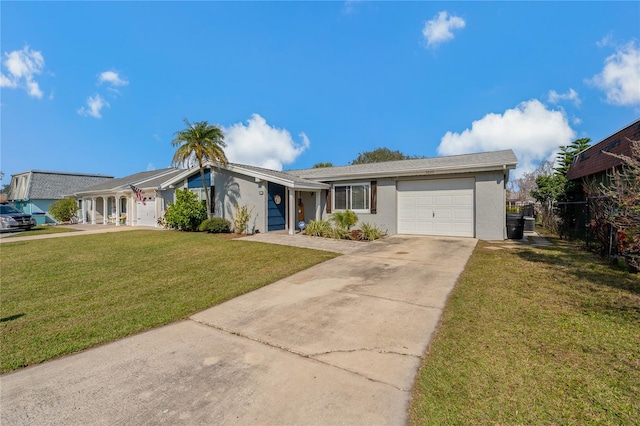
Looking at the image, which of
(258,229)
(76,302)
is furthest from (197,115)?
(76,302)

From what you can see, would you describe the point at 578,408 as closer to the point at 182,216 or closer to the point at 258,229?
the point at 258,229

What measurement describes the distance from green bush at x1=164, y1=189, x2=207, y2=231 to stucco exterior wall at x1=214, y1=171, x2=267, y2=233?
0.93m

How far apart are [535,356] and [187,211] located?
15629 mm

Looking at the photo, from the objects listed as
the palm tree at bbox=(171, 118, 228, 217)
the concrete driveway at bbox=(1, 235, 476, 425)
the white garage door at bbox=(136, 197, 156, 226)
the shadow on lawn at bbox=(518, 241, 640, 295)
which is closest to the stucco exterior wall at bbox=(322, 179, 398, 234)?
the shadow on lawn at bbox=(518, 241, 640, 295)

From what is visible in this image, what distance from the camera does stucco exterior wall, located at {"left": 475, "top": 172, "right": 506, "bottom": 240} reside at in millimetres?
11031

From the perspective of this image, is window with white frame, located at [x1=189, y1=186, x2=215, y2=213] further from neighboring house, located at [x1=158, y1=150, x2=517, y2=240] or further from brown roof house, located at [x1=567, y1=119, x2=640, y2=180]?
brown roof house, located at [x1=567, y1=119, x2=640, y2=180]

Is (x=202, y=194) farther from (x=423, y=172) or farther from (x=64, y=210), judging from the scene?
(x=64, y=210)

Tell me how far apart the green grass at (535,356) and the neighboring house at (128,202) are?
65.2 feet

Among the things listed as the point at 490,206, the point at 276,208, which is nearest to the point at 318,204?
the point at 276,208

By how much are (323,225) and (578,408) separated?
10927 mm

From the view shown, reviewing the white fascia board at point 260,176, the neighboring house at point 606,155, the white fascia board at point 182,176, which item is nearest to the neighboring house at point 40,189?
the white fascia board at point 182,176

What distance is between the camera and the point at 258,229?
14070 millimetres

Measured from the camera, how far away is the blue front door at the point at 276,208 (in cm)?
1423

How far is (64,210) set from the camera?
2508cm
